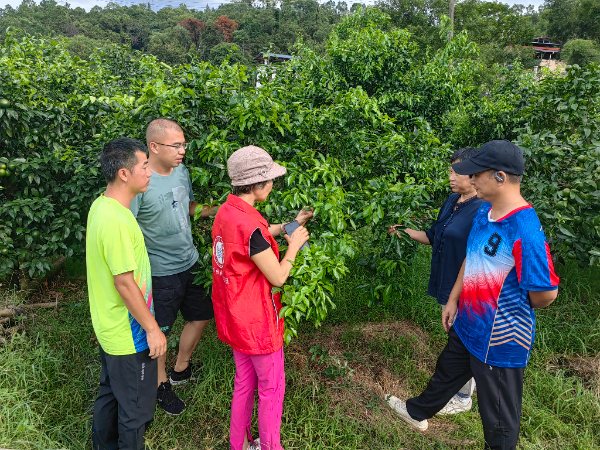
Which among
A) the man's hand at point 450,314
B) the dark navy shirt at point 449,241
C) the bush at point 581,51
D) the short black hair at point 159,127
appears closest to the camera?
the man's hand at point 450,314

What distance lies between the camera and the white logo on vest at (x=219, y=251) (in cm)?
208

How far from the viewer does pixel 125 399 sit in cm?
207

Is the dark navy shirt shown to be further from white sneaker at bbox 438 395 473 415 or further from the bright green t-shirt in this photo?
the bright green t-shirt

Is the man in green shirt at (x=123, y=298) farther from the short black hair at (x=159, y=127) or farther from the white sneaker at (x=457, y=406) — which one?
the white sneaker at (x=457, y=406)

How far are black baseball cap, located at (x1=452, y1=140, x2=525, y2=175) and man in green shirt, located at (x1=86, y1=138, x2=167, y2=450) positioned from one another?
1733 mm

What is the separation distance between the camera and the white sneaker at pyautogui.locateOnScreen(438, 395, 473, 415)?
2.88 m

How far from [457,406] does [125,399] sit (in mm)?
2259

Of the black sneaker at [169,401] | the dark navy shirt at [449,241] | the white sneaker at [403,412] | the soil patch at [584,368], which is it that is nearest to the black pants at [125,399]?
the black sneaker at [169,401]

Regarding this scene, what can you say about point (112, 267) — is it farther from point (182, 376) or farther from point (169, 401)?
point (182, 376)

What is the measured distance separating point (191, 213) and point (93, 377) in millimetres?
1565

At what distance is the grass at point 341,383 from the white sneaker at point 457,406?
0.22 feet

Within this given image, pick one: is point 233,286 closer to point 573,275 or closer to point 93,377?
point 93,377

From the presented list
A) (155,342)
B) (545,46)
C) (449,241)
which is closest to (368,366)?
(449,241)

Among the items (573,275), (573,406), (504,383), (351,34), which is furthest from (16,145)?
(573,275)
